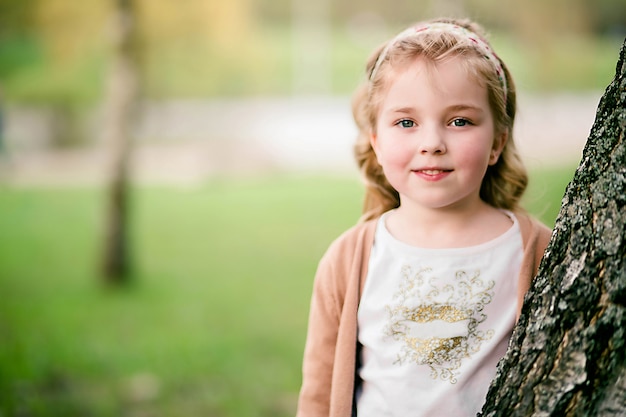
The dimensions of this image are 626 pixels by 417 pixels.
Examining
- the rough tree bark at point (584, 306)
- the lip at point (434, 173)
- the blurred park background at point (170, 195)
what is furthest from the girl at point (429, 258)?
the blurred park background at point (170, 195)

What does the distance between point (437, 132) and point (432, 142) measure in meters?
0.03

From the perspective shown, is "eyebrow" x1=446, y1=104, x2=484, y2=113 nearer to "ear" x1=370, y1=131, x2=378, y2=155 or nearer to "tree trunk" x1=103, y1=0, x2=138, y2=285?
"ear" x1=370, y1=131, x2=378, y2=155

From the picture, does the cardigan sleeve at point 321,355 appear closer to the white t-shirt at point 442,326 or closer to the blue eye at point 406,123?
the white t-shirt at point 442,326

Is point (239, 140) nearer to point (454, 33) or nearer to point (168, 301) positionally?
point (168, 301)

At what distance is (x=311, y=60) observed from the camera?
12945mm

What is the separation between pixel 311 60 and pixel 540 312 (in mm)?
11927

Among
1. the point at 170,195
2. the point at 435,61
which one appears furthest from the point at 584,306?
the point at 170,195

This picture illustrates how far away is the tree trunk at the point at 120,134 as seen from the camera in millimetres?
5430

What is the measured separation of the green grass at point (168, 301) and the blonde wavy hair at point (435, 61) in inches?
10.7

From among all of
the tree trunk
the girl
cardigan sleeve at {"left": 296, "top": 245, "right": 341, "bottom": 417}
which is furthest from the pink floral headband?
the tree trunk

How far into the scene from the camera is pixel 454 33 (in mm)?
1651

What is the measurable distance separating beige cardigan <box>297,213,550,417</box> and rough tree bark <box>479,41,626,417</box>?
0.30 m

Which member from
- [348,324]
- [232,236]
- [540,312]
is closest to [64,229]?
[232,236]

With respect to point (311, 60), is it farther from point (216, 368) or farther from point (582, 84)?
point (216, 368)
